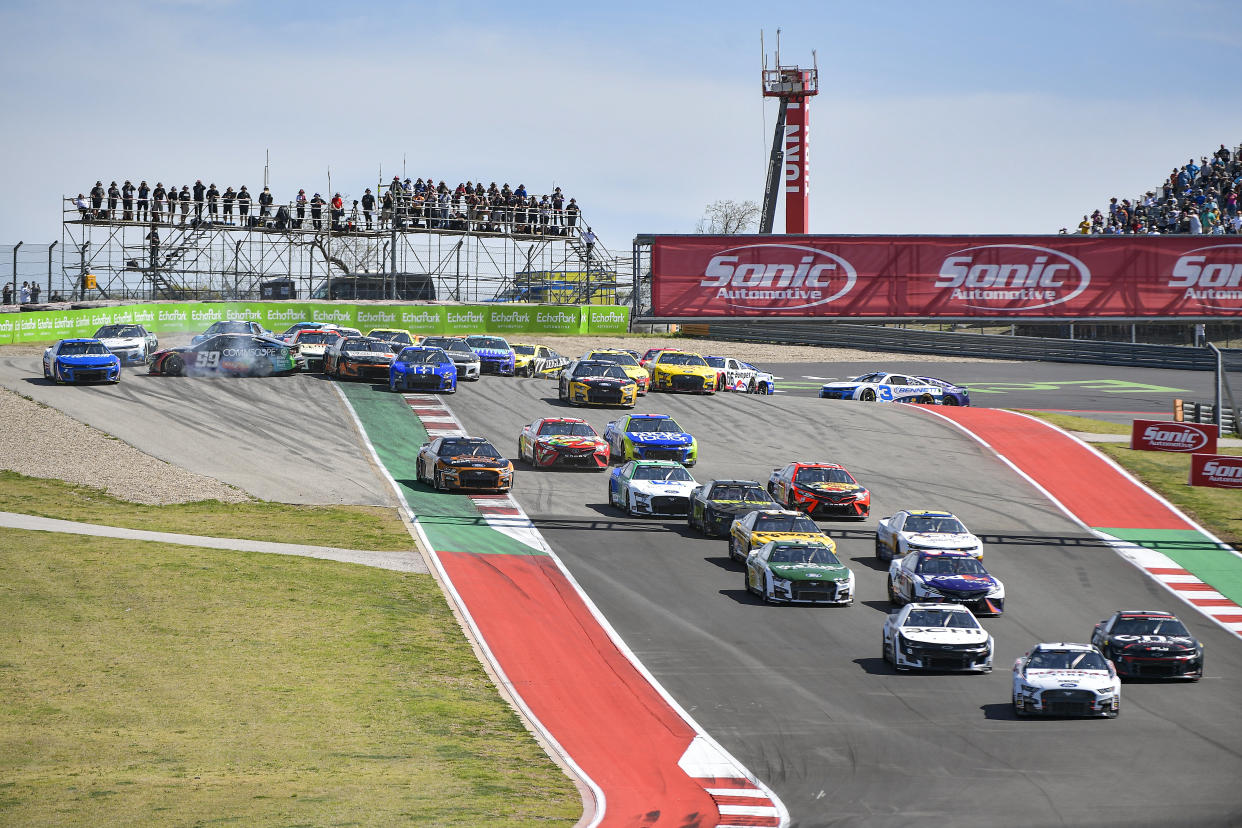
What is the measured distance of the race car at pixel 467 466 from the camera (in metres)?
34.9

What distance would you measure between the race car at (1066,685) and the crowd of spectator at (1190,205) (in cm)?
4449

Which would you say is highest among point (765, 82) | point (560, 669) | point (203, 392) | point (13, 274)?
point (765, 82)

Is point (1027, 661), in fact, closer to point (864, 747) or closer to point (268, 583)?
point (864, 747)

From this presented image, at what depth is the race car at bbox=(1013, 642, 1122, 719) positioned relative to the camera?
19.8 meters

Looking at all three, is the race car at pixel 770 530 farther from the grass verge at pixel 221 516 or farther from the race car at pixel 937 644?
the grass verge at pixel 221 516

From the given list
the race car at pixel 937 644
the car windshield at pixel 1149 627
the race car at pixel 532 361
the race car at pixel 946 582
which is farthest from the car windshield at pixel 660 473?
the race car at pixel 532 361

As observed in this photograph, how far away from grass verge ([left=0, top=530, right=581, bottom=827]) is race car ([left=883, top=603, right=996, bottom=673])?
619 cm

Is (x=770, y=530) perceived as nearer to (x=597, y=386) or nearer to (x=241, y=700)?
(x=241, y=700)

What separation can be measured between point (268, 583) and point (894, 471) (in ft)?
63.6

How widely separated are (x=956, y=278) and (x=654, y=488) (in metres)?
29.5

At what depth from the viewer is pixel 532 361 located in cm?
5241

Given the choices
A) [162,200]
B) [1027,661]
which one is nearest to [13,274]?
[162,200]

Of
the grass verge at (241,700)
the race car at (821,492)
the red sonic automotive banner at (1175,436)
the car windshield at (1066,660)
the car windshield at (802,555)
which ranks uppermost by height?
the red sonic automotive banner at (1175,436)

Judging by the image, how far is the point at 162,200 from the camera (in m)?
66.9
